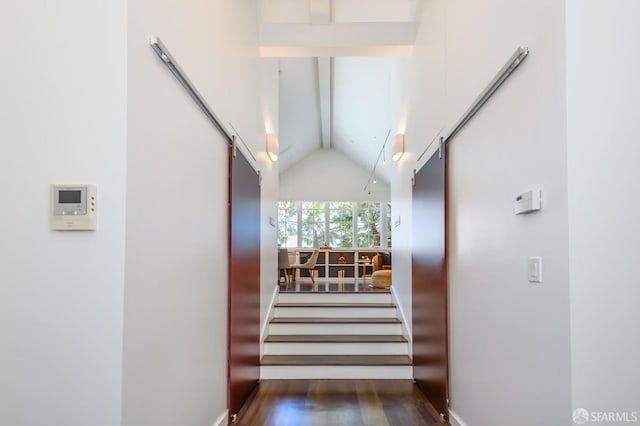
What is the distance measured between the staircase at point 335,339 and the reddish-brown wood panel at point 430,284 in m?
0.47

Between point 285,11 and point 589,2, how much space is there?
4.15 metres

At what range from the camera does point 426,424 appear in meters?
3.37

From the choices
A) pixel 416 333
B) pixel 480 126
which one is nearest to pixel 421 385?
pixel 416 333

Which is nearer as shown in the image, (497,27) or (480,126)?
(497,27)

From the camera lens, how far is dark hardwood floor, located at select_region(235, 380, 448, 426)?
348 cm

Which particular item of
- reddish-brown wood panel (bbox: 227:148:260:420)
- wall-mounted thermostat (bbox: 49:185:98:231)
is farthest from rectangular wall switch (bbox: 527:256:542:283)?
reddish-brown wood panel (bbox: 227:148:260:420)

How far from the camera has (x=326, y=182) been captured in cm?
1367

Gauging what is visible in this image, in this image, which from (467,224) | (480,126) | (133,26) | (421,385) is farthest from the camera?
(421,385)

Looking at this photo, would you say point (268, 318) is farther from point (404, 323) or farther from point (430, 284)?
point (430, 284)

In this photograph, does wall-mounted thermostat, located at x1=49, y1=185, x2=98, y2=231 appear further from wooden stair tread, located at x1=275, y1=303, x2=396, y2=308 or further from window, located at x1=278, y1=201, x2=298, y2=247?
→ window, located at x1=278, y1=201, x2=298, y2=247

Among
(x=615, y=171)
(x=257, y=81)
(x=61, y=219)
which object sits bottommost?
(x=61, y=219)

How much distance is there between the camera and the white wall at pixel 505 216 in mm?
1687

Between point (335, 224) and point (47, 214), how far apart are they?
11.9 metres

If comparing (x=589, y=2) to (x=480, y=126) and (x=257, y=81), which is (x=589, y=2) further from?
(x=257, y=81)
